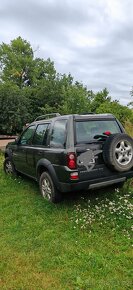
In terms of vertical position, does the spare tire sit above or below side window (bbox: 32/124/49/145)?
below

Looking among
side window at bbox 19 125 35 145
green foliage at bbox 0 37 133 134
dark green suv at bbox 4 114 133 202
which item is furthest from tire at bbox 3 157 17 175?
green foliage at bbox 0 37 133 134

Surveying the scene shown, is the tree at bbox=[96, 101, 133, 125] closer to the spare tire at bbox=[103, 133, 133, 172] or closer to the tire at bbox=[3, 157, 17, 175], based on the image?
the tire at bbox=[3, 157, 17, 175]

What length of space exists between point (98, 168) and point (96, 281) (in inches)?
76.9

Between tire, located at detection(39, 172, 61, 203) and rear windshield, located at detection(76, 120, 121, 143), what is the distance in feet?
3.18

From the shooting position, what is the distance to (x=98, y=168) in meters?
4.46

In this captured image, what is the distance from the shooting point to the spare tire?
4.37 meters

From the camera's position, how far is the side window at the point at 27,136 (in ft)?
19.5

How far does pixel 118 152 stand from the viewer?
4469 millimetres

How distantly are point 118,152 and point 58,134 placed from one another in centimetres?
112

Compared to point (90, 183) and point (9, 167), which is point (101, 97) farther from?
point (90, 183)

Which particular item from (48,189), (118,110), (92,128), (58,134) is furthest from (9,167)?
(118,110)

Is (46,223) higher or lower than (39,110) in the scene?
lower

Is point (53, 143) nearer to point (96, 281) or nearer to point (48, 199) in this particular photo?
point (48, 199)

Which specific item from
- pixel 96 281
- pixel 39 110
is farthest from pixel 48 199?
pixel 39 110
